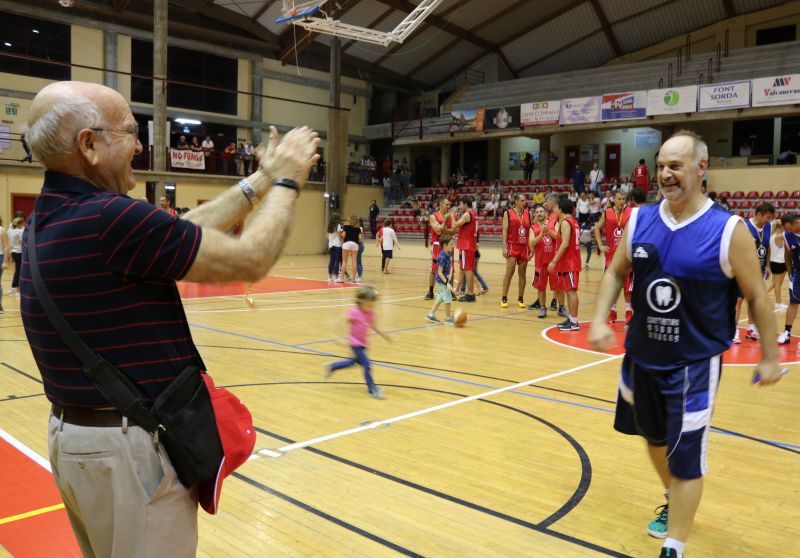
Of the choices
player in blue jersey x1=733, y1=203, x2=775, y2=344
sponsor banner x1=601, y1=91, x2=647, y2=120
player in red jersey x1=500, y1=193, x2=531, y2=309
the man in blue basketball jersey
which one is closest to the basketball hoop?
player in red jersey x1=500, y1=193, x2=531, y2=309

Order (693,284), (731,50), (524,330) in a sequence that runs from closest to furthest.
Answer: (693,284) < (524,330) < (731,50)

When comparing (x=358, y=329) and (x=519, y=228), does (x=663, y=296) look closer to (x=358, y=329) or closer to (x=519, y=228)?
(x=358, y=329)

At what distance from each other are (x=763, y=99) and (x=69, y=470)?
23.6 metres

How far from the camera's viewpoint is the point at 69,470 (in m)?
1.64

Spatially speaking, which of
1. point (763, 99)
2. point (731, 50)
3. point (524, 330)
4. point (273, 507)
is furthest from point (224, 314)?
point (731, 50)

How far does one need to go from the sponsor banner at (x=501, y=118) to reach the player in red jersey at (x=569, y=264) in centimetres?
1746

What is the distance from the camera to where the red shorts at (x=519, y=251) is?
1235cm

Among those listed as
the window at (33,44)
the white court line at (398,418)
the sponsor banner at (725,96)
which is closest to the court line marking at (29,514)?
the white court line at (398,418)

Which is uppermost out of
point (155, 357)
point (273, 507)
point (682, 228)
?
point (682, 228)

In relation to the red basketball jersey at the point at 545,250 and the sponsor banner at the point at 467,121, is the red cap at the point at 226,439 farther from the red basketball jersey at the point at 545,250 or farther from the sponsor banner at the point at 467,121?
the sponsor banner at the point at 467,121

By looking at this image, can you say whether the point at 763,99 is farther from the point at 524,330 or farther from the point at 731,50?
the point at 524,330

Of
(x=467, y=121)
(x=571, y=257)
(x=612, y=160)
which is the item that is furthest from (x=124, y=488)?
(x=612, y=160)

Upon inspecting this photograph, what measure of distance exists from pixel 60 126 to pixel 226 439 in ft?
2.85

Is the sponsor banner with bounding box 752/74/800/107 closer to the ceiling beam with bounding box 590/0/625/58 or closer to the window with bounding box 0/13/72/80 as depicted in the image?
the ceiling beam with bounding box 590/0/625/58
